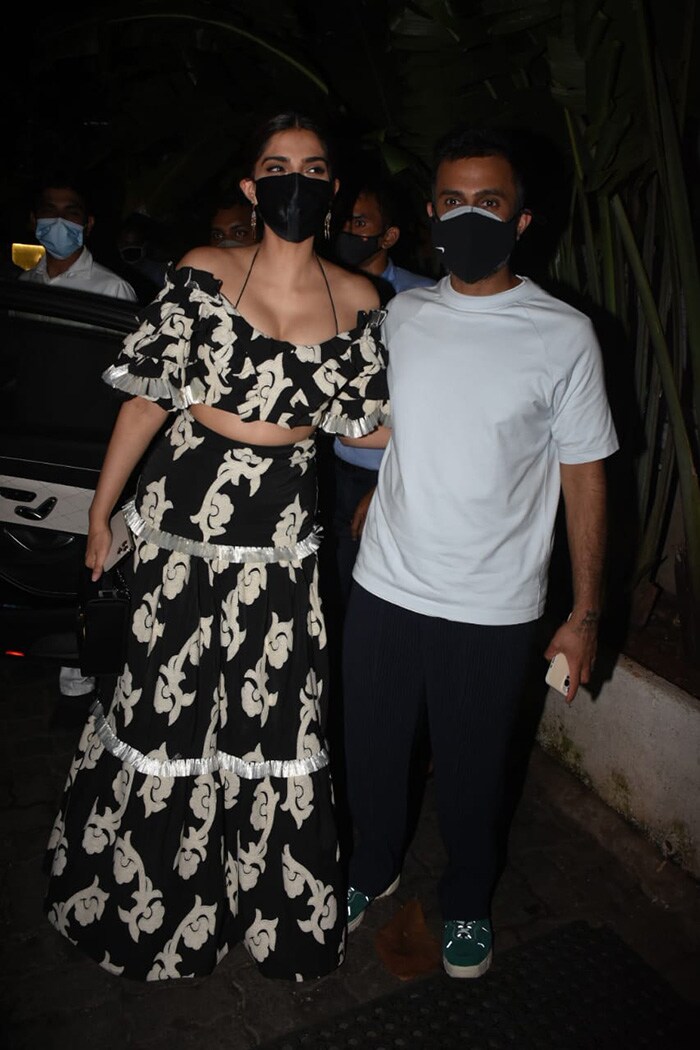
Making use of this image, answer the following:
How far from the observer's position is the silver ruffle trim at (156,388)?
2414 millimetres

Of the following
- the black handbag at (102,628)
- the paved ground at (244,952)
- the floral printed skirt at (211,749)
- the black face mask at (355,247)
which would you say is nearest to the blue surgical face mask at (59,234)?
the black face mask at (355,247)

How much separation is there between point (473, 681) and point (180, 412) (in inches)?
42.4

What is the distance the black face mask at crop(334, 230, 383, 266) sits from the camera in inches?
145

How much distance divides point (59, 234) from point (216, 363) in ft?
8.81

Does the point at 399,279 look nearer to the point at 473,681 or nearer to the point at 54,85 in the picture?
the point at 473,681

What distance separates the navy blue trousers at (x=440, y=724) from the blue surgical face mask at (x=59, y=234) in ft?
9.38

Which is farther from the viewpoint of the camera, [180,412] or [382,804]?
[382,804]

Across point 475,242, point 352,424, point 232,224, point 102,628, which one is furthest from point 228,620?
point 232,224

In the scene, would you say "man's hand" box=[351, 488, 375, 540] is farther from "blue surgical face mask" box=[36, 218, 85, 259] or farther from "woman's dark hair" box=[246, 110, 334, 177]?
"blue surgical face mask" box=[36, 218, 85, 259]

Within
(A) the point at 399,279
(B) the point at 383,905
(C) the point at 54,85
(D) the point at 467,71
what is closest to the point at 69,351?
(A) the point at 399,279

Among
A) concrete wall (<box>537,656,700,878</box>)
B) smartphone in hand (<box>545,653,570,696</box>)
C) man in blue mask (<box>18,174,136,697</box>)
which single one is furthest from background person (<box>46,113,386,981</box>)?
man in blue mask (<box>18,174,136,697</box>)

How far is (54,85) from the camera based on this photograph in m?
7.72

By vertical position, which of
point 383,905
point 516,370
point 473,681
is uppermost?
point 516,370

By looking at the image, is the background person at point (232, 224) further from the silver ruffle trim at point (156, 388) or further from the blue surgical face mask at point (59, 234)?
the silver ruffle trim at point (156, 388)
